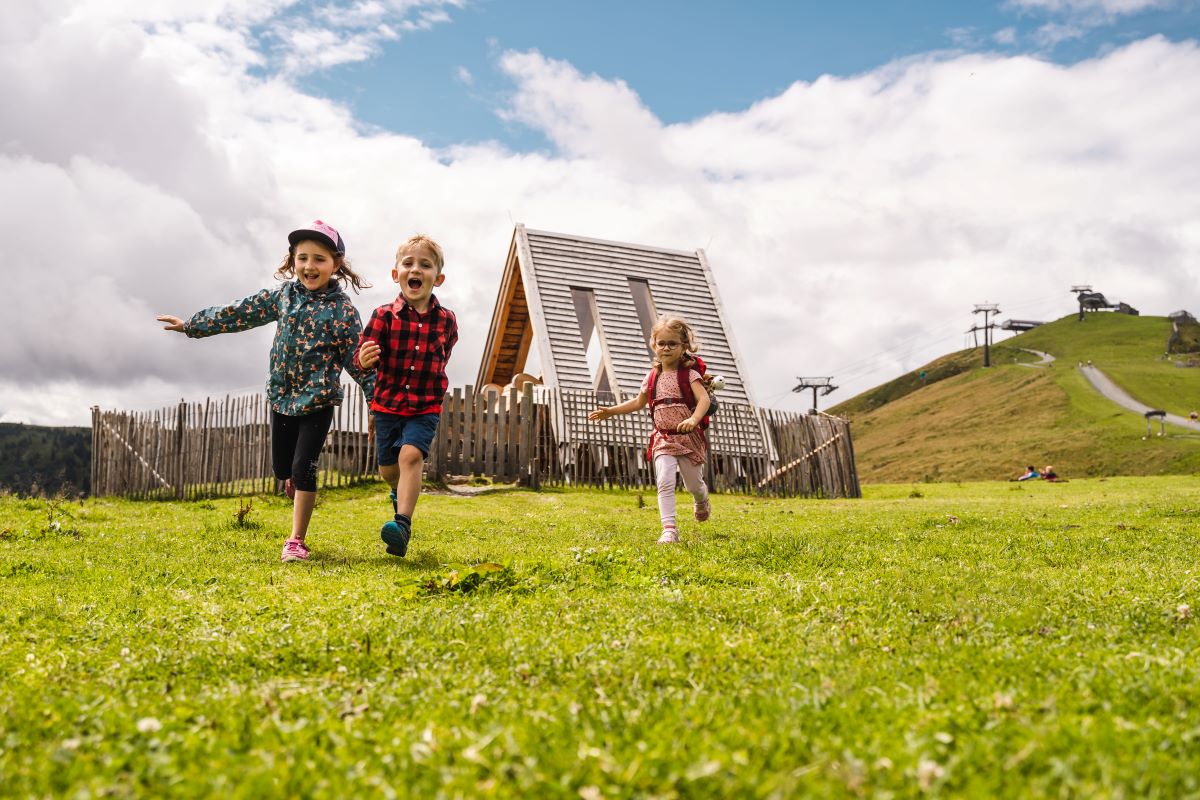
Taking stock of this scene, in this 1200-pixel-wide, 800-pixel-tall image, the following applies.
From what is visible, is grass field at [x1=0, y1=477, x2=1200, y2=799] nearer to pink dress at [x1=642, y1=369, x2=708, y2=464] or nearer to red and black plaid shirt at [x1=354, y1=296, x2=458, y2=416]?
red and black plaid shirt at [x1=354, y1=296, x2=458, y2=416]

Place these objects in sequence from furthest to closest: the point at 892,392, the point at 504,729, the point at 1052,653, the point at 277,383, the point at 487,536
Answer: the point at 892,392
the point at 487,536
the point at 277,383
the point at 1052,653
the point at 504,729

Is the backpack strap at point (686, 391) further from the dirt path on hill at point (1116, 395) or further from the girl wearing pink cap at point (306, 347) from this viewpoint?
the dirt path on hill at point (1116, 395)

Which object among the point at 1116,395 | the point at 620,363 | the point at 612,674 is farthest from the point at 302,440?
the point at 1116,395

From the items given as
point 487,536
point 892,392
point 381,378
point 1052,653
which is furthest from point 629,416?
point 892,392

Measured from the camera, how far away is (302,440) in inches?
280

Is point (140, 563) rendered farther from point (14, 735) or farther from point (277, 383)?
point (14, 735)

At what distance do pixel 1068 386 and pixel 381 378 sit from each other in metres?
82.2

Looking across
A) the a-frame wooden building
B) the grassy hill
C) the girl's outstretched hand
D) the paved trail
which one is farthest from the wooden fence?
the paved trail

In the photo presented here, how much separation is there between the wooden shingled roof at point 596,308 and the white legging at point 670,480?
12.7 m

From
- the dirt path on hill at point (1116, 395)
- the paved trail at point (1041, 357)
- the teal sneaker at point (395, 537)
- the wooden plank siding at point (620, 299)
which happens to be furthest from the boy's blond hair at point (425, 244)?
the paved trail at point (1041, 357)

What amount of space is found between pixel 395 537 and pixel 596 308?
1689cm

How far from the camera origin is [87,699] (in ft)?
9.93

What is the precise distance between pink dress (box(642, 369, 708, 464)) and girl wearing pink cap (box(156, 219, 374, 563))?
2.68 meters

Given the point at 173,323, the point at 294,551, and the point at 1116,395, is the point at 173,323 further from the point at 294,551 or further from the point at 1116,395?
the point at 1116,395
